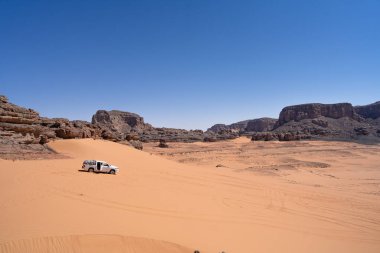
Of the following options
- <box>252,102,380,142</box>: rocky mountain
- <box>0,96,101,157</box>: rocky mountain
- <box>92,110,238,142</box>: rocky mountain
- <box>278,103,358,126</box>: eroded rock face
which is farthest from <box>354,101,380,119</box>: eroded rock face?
<box>0,96,101,157</box>: rocky mountain

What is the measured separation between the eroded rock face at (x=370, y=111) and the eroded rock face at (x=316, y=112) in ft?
56.5

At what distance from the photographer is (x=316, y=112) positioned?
102625 millimetres

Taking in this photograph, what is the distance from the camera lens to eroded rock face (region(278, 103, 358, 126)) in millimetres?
99688

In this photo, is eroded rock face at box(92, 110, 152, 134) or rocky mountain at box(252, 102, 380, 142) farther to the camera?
eroded rock face at box(92, 110, 152, 134)

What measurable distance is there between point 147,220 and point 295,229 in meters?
4.50

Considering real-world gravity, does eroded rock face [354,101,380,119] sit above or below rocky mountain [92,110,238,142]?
above

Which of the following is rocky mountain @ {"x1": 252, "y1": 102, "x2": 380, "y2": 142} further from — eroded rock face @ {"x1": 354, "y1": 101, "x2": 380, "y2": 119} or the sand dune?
the sand dune

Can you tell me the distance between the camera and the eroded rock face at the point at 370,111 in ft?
363

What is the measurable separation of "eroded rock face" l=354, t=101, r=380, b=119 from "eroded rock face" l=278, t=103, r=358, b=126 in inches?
678

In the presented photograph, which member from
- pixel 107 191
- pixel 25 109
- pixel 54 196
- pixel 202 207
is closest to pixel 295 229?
pixel 202 207

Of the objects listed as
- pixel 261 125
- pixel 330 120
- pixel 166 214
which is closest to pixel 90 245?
pixel 166 214

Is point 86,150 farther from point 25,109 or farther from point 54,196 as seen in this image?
point 54,196

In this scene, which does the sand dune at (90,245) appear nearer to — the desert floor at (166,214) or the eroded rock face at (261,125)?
the desert floor at (166,214)

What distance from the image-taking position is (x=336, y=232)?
8.41 meters
